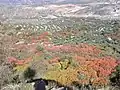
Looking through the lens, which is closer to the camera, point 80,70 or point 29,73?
point 80,70

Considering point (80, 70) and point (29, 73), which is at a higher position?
point (80, 70)

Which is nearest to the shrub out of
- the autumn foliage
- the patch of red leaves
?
the autumn foliage

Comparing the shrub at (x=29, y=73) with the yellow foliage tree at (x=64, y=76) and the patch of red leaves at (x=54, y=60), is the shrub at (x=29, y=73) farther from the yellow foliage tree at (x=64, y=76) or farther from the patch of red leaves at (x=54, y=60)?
the patch of red leaves at (x=54, y=60)

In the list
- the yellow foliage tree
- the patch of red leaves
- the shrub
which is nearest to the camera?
the yellow foliage tree

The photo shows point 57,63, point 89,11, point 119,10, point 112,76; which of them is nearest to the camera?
point 112,76

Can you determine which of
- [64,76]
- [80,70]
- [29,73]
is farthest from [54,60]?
[64,76]

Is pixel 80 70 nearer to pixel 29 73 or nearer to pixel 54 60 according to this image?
pixel 29 73

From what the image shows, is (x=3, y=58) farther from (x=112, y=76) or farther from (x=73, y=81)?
(x=112, y=76)

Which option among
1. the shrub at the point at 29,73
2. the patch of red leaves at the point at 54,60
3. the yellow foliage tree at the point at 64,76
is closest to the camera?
the yellow foliage tree at the point at 64,76

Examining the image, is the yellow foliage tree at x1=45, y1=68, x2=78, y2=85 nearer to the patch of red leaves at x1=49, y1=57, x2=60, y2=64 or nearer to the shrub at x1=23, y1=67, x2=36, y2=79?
the shrub at x1=23, y1=67, x2=36, y2=79

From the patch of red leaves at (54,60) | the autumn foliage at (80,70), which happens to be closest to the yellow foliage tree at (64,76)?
the autumn foliage at (80,70)

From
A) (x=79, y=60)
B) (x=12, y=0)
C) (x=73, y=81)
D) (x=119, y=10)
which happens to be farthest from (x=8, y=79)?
(x=12, y=0)
